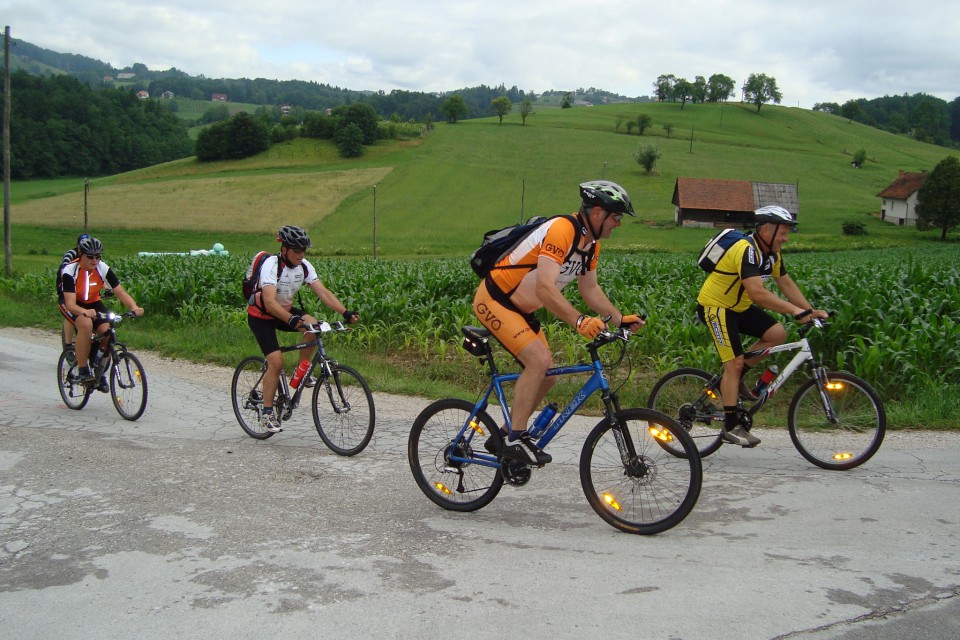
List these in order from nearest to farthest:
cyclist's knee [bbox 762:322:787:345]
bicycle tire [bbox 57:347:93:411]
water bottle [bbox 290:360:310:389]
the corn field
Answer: cyclist's knee [bbox 762:322:787:345] < water bottle [bbox 290:360:310:389] < bicycle tire [bbox 57:347:93:411] < the corn field

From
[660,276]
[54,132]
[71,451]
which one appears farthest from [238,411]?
[54,132]

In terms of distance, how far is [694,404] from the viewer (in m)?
6.53

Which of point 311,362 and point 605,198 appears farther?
point 311,362

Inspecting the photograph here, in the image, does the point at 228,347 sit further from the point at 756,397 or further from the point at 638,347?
the point at 756,397

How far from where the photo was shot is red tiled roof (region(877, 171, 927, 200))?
7025 cm

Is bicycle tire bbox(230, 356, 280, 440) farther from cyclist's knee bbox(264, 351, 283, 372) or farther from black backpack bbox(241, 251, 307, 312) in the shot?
black backpack bbox(241, 251, 307, 312)

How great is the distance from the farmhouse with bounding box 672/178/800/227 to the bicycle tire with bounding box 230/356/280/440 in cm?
6153

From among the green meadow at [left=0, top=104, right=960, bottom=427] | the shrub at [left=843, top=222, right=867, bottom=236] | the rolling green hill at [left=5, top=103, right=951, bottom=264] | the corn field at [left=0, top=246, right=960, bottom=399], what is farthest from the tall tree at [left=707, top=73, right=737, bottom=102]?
the corn field at [left=0, top=246, right=960, bottom=399]

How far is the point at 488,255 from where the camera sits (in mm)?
5164

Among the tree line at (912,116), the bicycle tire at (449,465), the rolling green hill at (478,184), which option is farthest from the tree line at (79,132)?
the tree line at (912,116)

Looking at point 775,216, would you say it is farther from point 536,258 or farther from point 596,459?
point 596,459

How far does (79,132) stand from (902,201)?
282 feet

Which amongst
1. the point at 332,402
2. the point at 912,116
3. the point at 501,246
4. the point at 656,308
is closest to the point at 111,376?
the point at 332,402

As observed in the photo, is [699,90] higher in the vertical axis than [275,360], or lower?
higher
